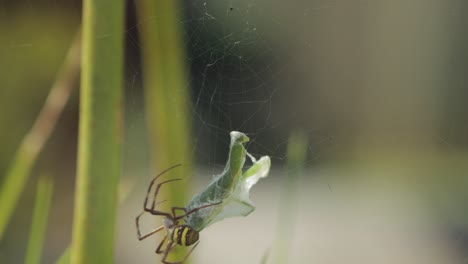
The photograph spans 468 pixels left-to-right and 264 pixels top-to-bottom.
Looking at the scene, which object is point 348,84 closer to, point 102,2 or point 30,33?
point 30,33

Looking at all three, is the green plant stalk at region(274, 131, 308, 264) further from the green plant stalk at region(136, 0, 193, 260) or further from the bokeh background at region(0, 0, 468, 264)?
the bokeh background at region(0, 0, 468, 264)

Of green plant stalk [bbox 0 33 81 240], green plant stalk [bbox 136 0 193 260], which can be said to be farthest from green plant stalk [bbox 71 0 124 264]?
green plant stalk [bbox 0 33 81 240]

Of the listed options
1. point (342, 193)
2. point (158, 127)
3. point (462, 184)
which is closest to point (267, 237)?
point (342, 193)

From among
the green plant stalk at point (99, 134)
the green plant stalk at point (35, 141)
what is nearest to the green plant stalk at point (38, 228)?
the green plant stalk at point (35, 141)

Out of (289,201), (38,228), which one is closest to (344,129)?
(289,201)

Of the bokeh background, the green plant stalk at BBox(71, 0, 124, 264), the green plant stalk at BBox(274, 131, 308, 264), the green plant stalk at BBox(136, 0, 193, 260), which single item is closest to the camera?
the green plant stalk at BBox(71, 0, 124, 264)
